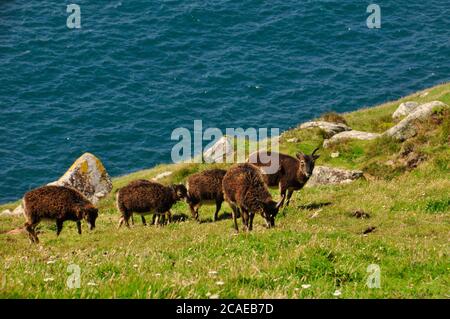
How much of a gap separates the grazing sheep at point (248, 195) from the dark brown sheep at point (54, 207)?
6013 millimetres

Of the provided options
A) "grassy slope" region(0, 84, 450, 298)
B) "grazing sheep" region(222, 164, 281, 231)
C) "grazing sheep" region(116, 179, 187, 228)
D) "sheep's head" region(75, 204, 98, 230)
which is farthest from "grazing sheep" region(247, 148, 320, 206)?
"sheep's head" region(75, 204, 98, 230)

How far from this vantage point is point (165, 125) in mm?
81750

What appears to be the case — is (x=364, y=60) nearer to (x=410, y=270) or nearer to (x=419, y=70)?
(x=419, y=70)

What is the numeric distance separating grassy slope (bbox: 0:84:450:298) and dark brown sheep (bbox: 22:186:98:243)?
0.79m

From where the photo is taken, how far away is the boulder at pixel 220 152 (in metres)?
43.1

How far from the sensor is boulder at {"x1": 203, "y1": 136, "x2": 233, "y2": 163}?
4306cm

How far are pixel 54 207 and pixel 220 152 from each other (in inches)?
771

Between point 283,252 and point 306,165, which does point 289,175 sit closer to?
point 306,165

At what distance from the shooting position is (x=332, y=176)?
33812mm

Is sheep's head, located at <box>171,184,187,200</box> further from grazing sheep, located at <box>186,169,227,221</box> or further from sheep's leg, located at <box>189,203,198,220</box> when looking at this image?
sheep's leg, located at <box>189,203,198,220</box>

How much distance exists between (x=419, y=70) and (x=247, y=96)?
77.3ft

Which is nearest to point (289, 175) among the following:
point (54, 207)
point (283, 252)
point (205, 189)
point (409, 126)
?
point (205, 189)
